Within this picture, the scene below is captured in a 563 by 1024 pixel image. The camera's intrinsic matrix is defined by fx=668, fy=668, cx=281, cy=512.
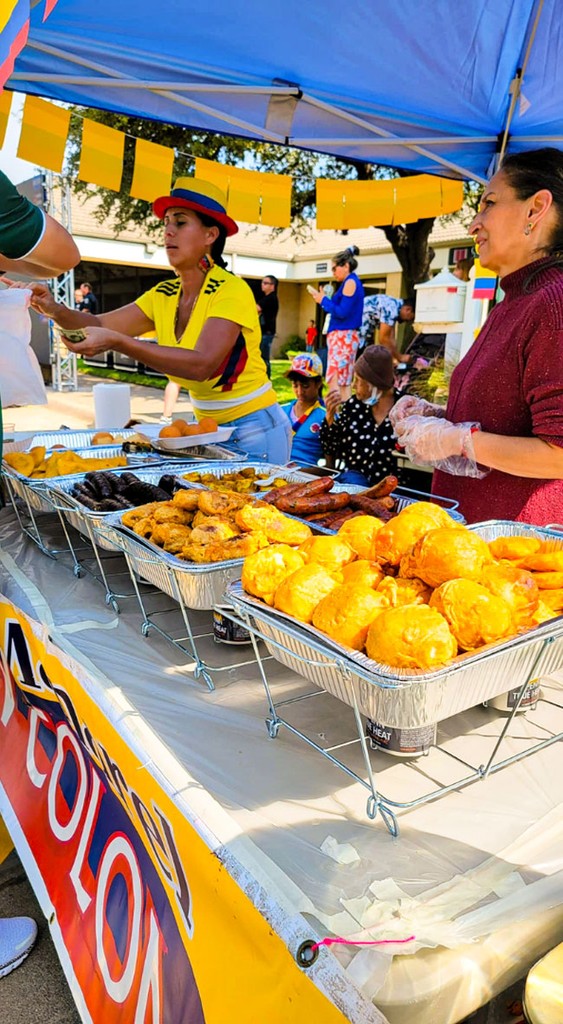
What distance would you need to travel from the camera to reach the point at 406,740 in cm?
111

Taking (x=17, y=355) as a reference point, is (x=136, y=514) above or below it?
below

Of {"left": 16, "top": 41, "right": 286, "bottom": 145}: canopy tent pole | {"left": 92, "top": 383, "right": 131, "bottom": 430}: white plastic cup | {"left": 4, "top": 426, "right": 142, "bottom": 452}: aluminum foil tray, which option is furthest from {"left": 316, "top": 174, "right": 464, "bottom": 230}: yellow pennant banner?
{"left": 4, "top": 426, "right": 142, "bottom": 452}: aluminum foil tray

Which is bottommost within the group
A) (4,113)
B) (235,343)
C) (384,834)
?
(384,834)

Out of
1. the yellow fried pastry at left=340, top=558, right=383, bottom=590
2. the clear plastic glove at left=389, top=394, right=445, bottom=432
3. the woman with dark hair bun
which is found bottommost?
the yellow fried pastry at left=340, top=558, right=383, bottom=590

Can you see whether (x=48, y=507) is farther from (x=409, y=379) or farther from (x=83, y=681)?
(x=409, y=379)

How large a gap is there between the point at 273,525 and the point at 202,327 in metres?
1.67

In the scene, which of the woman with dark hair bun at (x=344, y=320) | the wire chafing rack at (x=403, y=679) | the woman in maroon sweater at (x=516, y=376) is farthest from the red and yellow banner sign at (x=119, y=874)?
the woman with dark hair bun at (x=344, y=320)

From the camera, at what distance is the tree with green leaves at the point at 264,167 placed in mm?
10195

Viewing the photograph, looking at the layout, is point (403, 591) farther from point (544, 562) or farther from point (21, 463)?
point (21, 463)

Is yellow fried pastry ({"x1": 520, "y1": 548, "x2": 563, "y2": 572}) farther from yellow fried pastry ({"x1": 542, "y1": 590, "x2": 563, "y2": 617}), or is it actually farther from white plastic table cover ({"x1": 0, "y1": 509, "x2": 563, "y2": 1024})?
white plastic table cover ({"x1": 0, "y1": 509, "x2": 563, "y2": 1024})

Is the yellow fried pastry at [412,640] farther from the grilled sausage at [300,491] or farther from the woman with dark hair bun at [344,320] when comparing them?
the woman with dark hair bun at [344,320]

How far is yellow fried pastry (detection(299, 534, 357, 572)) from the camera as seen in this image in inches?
47.9

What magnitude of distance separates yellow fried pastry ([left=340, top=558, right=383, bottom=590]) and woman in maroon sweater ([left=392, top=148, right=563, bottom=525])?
767 mm

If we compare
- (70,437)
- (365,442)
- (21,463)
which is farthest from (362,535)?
(365,442)
